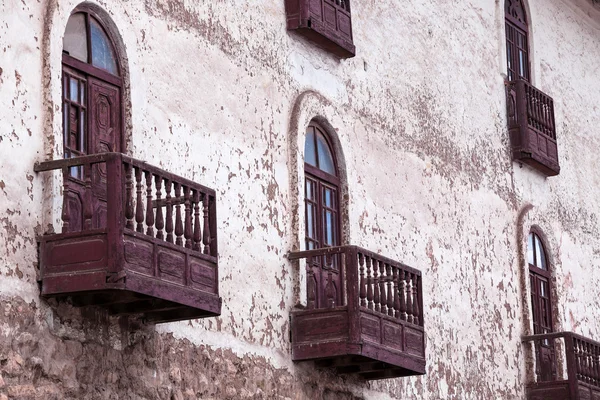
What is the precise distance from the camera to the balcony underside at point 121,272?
438 inches

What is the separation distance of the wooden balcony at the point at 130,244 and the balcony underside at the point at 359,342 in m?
2.00

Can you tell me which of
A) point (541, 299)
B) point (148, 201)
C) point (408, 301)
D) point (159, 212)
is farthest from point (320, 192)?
point (541, 299)

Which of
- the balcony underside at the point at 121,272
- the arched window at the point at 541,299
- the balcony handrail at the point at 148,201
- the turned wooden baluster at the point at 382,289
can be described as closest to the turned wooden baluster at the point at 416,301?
the turned wooden baluster at the point at 382,289

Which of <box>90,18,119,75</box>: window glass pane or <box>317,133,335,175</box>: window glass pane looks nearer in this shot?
<box>90,18,119,75</box>: window glass pane

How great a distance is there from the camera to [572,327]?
20.0m

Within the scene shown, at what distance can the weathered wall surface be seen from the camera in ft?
37.9

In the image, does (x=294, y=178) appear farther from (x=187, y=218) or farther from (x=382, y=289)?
(x=187, y=218)

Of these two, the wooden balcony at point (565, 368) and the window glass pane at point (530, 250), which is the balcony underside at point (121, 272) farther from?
the window glass pane at point (530, 250)

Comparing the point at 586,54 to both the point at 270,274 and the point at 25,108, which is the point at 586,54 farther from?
the point at 25,108

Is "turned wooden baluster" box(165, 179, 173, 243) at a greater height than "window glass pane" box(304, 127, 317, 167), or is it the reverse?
"window glass pane" box(304, 127, 317, 167)

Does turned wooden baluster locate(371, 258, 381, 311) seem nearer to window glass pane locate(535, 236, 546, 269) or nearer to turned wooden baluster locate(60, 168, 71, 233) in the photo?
turned wooden baluster locate(60, 168, 71, 233)

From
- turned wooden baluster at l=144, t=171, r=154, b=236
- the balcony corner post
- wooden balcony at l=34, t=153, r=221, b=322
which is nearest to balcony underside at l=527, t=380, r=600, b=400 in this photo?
wooden balcony at l=34, t=153, r=221, b=322

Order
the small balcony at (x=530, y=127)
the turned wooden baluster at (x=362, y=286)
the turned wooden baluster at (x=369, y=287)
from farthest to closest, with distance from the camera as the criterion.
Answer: the small balcony at (x=530, y=127)
the turned wooden baluster at (x=369, y=287)
the turned wooden baluster at (x=362, y=286)

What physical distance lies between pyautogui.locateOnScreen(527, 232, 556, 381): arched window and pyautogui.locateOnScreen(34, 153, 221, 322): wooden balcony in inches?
307
